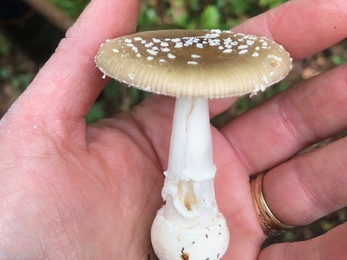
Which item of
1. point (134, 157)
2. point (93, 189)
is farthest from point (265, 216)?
point (93, 189)

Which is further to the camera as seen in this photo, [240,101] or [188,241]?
[240,101]

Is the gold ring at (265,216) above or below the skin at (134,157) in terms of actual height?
below

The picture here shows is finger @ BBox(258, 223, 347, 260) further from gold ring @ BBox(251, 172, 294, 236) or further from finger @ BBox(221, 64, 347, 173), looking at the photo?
finger @ BBox(221, 64, 347, 173)

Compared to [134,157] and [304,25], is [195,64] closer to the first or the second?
[134,157]

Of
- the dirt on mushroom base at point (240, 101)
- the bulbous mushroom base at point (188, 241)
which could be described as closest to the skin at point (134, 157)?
the bulbous mushroom base at point (188, 241)

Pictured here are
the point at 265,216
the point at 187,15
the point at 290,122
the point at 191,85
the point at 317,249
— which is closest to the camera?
the point at 191,85

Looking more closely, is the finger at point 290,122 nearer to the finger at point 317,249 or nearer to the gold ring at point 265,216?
the gold ring at point 265,216
